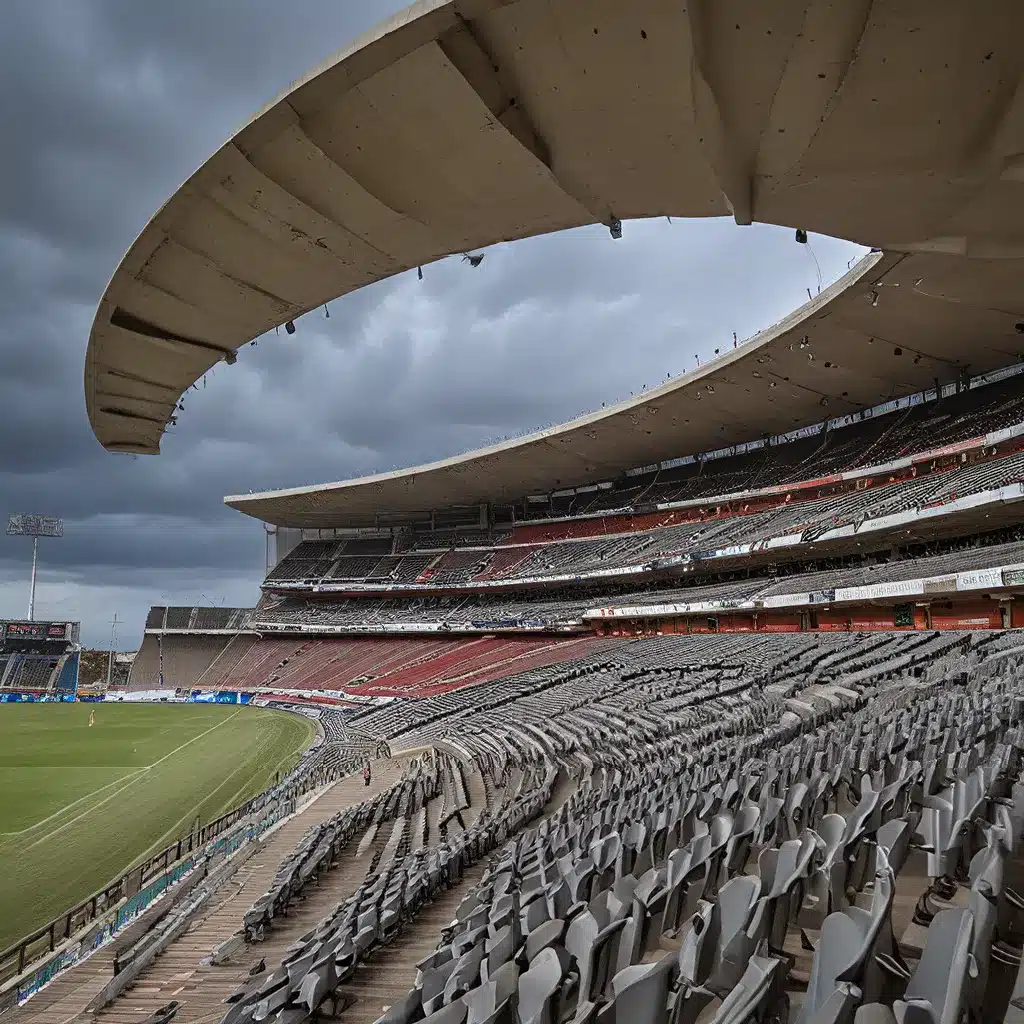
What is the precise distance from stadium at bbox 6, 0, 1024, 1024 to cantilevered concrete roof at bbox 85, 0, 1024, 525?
18 mm

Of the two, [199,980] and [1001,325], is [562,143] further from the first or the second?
[1001,325]

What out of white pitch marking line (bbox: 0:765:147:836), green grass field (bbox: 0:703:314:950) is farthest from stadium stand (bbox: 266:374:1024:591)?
white pitch marking line (bbox: 0:765:147:836)

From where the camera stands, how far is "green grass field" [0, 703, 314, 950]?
45.1 feet

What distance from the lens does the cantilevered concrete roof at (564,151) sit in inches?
114

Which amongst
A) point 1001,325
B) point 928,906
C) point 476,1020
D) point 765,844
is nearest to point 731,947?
point 476,1020

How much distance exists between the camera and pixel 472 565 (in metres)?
49.8

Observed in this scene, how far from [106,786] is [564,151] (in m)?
23.8

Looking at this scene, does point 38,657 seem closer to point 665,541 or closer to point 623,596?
point 623,596

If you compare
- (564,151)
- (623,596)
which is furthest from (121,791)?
(623,596)

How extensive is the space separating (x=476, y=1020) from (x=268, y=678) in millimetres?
47985

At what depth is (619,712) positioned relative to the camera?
16.8m

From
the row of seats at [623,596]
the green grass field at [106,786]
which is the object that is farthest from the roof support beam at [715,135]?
the row of seats at [623,596]

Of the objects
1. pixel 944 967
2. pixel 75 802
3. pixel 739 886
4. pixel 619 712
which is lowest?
pixel 75 802

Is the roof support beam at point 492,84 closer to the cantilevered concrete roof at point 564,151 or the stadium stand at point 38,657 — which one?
the cantilevered concrete roof at point 564,151
